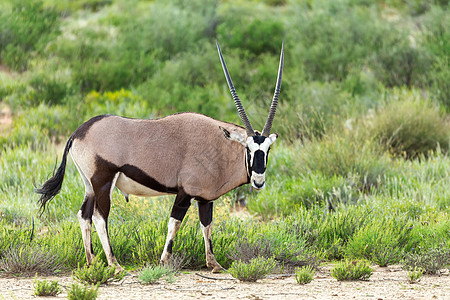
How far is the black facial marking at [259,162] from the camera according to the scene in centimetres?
580

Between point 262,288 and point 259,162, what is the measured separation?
1.15 metres

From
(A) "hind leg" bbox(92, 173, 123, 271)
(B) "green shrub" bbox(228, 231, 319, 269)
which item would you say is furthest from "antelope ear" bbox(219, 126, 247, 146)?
(B) "green shrub" bbox(228, 231, 319, 269)

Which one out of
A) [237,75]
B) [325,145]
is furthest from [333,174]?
[237,75]

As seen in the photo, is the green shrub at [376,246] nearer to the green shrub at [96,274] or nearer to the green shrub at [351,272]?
the green shrub at [351,272]

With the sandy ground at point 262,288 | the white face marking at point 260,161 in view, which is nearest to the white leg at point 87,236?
the sandy ground at point 262,288

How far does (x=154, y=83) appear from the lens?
18922 mm

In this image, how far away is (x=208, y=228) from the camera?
6.48m

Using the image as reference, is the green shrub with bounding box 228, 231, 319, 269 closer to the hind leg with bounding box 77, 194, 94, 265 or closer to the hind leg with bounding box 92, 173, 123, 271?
the hind leg with bounding box 92, 173, 123, 271

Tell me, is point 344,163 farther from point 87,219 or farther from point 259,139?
point 87,219

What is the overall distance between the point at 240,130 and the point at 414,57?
14.2m

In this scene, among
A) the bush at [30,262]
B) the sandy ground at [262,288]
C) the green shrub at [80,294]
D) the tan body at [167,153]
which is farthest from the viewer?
the bush at [30,262]

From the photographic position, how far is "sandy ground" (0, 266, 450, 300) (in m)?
5.46

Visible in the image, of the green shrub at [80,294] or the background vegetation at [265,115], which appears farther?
the background vegetation at [265,115]

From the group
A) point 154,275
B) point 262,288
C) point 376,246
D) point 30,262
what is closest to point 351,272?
point 262,288
